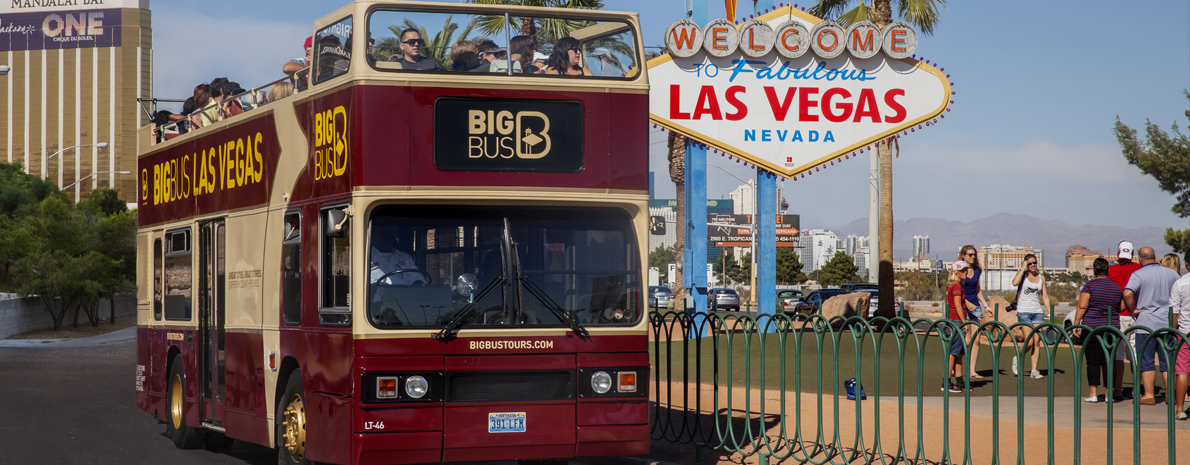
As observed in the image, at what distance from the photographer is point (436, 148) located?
8219 mm

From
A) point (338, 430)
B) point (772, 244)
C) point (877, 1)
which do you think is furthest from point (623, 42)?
point (877, 1)

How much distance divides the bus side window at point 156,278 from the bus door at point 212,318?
1.56 m

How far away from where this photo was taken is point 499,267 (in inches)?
322

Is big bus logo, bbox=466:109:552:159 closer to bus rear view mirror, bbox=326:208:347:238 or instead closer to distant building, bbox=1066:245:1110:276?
bus rear view mirror, bbox=326:208:347:238

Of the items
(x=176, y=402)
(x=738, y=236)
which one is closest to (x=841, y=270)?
(x=738, y=236)

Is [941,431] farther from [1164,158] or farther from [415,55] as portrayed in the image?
[1164,158]

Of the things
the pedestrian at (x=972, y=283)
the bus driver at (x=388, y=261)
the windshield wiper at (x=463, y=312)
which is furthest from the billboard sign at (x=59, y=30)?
the windshield wiper at (x=463, y=312)

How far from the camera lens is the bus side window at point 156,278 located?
42.1 ft

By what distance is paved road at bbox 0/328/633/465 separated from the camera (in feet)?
37.1

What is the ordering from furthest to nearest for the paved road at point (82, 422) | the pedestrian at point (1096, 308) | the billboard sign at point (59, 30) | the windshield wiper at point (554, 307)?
the billboard sign at point (59, 30)
the pedestrian at point (1096, 308)
the paved road at point (82, 422)
the windshield wiper at point (554, 307)

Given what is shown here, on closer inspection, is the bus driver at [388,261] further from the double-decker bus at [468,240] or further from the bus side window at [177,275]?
the bus side window at [177,275]

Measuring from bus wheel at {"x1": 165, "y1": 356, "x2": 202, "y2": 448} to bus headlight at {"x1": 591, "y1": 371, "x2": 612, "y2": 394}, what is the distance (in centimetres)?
549

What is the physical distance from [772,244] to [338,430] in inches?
494

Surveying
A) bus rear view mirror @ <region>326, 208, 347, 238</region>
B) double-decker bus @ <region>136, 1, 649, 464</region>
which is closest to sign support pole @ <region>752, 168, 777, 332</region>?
double-decker bus @ <region>136, 1, 649, 464</region>
